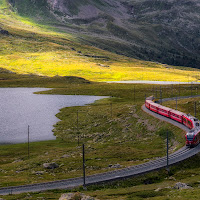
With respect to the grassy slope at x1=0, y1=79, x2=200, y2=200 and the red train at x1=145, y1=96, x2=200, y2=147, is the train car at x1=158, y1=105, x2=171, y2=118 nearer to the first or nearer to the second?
the red train at x1=145, y1=96, x2=200, y2=147

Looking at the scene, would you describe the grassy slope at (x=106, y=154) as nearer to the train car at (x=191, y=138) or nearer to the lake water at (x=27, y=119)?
the lake water at (x=27, y=119)

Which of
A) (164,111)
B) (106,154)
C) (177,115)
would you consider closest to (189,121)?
(177,115)

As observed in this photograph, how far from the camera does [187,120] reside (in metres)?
99.9

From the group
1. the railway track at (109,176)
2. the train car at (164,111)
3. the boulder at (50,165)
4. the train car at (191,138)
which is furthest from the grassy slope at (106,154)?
the train car at (191,138)

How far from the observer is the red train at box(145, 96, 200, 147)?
7975cm

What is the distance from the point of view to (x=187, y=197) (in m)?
46.6

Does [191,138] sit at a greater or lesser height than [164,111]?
greater

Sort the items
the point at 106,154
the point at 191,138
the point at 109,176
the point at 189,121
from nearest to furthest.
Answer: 1. the point at 109,176
2. the point at 191,138
3. the point at 106,154
4. the point at 189,121

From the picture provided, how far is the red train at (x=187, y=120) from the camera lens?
262 ft

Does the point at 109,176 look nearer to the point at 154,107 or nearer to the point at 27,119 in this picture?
the point at 154,107

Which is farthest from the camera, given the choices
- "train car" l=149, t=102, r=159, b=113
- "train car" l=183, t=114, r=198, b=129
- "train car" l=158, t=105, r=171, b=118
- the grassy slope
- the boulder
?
"train car" l=149, t=102, r=159, b=113

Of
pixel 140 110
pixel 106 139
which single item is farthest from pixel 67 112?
pixel 106 139

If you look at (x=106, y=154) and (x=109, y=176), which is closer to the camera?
(x=109, y=176)

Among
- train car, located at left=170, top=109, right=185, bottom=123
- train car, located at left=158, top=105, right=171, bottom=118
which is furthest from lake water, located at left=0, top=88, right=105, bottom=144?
train car, located at left=170, top=109, right=185, bottom=123
